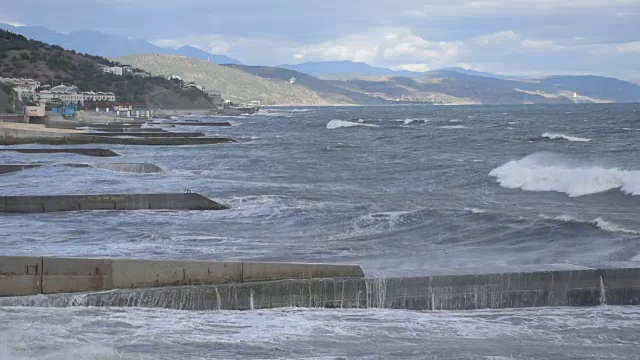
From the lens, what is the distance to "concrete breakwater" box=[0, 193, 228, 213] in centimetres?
2017

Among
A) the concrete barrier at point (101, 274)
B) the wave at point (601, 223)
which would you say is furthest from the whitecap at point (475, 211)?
the concrete barrier at point (101, 274)

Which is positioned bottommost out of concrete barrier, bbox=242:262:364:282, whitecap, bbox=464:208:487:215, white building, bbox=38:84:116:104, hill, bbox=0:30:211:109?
whitecap, bbox=464:208:487:215

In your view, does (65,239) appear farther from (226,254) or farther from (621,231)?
(621,231)

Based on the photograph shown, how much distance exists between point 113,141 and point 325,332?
137 ft

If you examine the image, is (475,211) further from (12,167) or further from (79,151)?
(79,151)

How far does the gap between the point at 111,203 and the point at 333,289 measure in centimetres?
1106

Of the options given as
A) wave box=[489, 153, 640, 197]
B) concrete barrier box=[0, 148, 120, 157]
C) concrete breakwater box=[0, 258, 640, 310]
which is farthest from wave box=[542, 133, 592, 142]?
concrete breakwater box=[0, 258, 640, 310]

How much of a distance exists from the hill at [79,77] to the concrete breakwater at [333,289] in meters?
135

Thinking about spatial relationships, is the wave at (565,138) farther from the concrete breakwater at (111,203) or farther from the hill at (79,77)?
the hill at (79,77)

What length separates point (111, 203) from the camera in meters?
21.0

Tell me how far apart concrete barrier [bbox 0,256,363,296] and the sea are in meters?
0.47

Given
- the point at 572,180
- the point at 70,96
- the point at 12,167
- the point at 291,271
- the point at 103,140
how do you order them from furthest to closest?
the point at 70,96, the point at 103,140, the point at 12,167, the point at 572,180, the point at 291,271

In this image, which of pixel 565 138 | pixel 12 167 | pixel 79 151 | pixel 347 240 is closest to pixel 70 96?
pixel 565 138

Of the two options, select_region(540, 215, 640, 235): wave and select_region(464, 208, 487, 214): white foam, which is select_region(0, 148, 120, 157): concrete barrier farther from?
select_region(540, 215, 640, 235): wave
